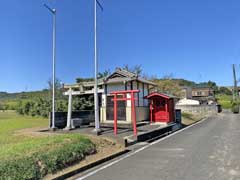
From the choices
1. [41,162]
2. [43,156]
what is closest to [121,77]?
[43,156]

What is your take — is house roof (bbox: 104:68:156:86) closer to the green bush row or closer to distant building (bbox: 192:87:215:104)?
the green bush row

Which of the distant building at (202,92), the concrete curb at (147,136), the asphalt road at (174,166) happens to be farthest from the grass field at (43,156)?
the distant building at (202,92)

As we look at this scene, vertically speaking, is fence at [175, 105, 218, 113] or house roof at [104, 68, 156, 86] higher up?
house roof at [104, 68, 156, 86]

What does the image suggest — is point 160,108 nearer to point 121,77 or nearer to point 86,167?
point 121,77

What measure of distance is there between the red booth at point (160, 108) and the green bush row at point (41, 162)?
1432cm

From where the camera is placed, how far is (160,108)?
867 inches

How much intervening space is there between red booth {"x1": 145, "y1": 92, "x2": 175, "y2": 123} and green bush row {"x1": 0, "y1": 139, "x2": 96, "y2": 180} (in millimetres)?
14324

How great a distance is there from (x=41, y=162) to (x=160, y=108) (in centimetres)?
1678

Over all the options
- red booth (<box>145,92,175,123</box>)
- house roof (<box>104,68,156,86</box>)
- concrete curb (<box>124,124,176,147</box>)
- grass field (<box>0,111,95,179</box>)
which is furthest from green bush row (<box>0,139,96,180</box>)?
red booth (<box>145,92,175,123</box>)

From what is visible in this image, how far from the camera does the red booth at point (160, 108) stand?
21.6m

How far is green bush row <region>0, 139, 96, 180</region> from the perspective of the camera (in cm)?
536

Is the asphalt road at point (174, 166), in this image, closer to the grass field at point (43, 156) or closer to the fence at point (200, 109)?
the grass field at point (43, 156)

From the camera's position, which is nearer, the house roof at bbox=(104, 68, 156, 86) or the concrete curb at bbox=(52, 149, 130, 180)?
the concrete curb at bbox=(52, 149, 130, 180)

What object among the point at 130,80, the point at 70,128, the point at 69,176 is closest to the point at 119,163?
the point at 69,176
